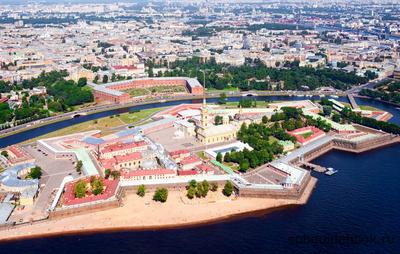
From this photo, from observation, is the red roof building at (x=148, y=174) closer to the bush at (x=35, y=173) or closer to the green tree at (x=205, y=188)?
the green tree at (x=205, y=188)

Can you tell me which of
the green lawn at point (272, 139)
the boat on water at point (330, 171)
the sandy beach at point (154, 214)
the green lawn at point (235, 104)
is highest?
the green lawn at point (235, 104)

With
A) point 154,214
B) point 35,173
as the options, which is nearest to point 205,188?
point 154,214

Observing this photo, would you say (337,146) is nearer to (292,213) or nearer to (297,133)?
(297,133)

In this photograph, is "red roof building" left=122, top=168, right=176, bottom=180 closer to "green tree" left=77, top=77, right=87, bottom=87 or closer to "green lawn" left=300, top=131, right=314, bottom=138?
"green lawn" left=300, top=131, right=314, bottom=138

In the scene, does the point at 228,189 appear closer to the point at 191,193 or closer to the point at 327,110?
the point at 191,193

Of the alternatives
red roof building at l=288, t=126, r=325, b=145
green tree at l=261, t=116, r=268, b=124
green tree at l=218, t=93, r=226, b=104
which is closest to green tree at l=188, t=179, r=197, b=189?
red roof building at l=288, t=126, r=325, b=145

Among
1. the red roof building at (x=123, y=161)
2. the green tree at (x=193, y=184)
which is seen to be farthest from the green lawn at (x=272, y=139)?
the red roof building at (x=123, y=161)
